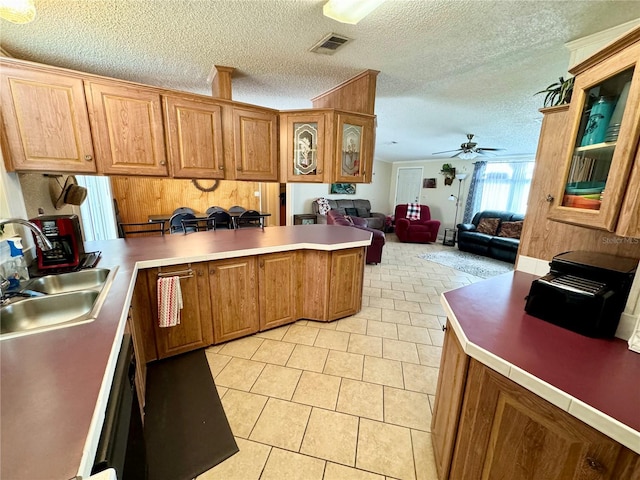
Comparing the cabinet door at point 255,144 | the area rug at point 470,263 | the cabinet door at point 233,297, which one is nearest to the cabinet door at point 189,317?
the cabinet door at point 233,297

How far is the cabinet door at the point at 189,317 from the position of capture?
204 centimetres

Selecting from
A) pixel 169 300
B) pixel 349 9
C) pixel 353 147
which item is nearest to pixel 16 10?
pixel 349 9

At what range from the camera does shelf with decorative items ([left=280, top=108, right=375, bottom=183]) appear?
2627mm

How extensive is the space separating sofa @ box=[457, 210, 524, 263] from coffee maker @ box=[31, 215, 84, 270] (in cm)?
627

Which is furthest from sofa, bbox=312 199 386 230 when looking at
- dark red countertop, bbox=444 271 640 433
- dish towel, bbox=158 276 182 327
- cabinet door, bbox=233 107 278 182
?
dark red countertop, bbox=444 271 640 433

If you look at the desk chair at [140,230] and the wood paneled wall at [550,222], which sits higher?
the wood paneled wall at [550,222]

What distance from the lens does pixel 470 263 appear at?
5195 mm

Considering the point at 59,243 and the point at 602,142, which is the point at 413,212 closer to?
the point at 602,142

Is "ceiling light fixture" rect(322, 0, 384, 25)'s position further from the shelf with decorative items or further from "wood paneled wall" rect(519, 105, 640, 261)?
"wood paneled wall" rect(519, 105, 640, 261)

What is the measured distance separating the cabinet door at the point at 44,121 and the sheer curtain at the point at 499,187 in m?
7.06

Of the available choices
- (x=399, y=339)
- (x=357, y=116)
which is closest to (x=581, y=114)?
(x=357, y=116)

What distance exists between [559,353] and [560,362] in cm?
6

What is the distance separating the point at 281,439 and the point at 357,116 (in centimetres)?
274

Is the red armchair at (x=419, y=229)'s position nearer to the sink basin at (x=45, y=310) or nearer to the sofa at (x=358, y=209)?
the sofa at (x=358, y=209)
